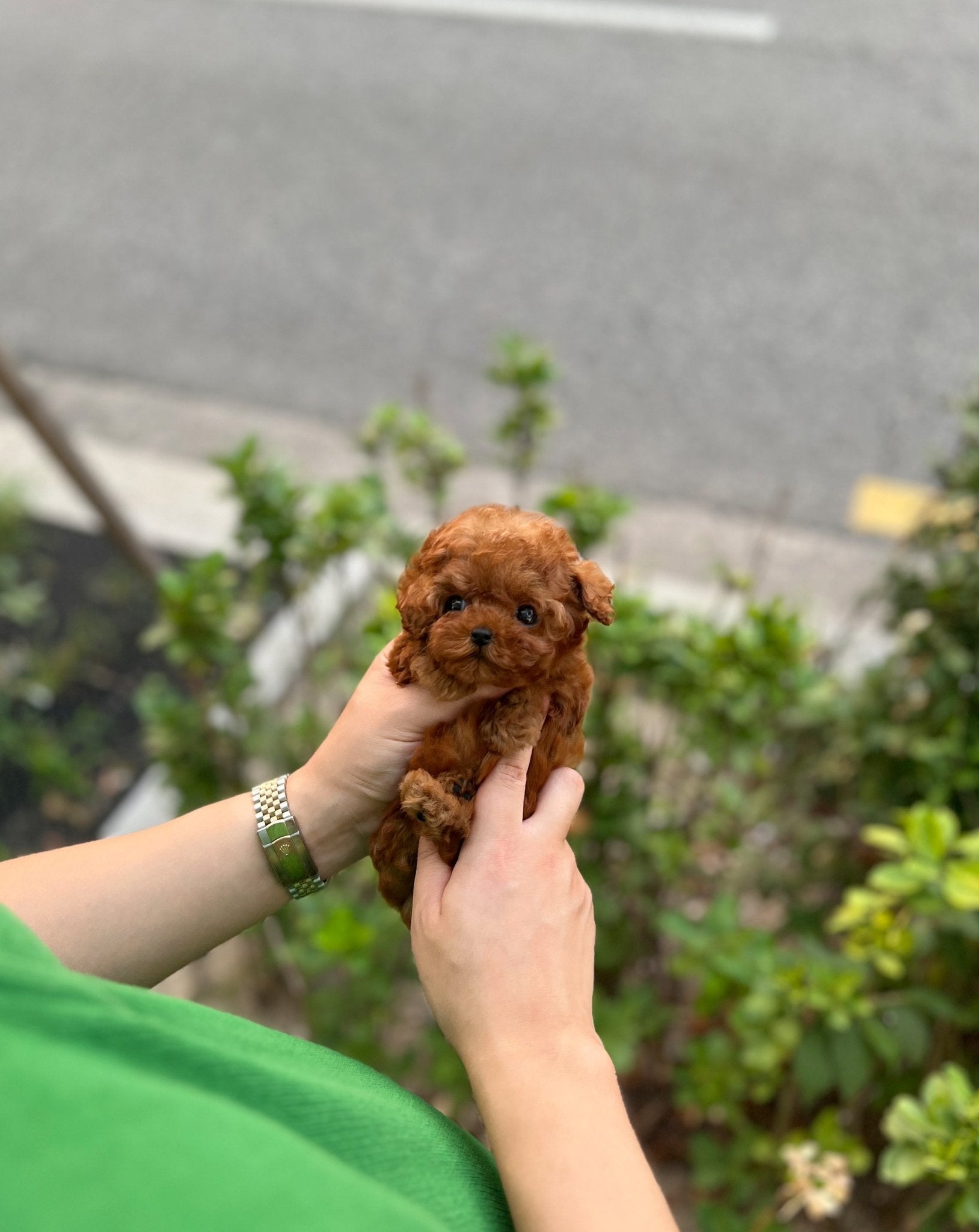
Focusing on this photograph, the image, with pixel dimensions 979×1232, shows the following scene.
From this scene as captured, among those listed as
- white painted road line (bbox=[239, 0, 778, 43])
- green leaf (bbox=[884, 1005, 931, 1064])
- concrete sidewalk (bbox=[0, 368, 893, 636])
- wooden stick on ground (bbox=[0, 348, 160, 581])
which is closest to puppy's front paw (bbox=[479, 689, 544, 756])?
green leaf (bbox=[884, 1005, 931, 1064])

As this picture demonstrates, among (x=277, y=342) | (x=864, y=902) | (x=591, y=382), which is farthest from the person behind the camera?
(x=277, y=342)

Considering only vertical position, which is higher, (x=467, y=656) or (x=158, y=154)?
(x=158, y=154)

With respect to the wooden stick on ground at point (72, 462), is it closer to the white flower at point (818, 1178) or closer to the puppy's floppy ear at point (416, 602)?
the puppy's floppy ear at point (416, 602)

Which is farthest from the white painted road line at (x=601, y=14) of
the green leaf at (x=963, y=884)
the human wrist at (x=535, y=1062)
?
the human wrist at (x=535, y=1062)

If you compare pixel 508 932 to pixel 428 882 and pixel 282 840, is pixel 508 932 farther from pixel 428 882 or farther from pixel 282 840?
pixel 282 840

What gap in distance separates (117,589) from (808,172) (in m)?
4.53

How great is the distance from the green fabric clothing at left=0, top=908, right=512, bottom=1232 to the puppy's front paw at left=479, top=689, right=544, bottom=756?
1.42 feet

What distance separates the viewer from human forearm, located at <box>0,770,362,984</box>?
125 cm

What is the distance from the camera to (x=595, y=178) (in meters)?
5.61

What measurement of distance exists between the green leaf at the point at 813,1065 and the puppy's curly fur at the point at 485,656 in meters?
0.93

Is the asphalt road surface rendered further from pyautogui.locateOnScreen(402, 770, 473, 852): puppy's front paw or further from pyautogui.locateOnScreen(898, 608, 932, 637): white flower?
pyautogui.locateOnScreen(402, 770, 473, 852): puppy's front paw

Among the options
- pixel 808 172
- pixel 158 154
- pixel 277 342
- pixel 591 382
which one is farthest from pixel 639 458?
pixel 158 154

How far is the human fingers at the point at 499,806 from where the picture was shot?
121 centimetres

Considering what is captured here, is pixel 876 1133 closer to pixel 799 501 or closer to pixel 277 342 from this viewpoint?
pixel 799 501
